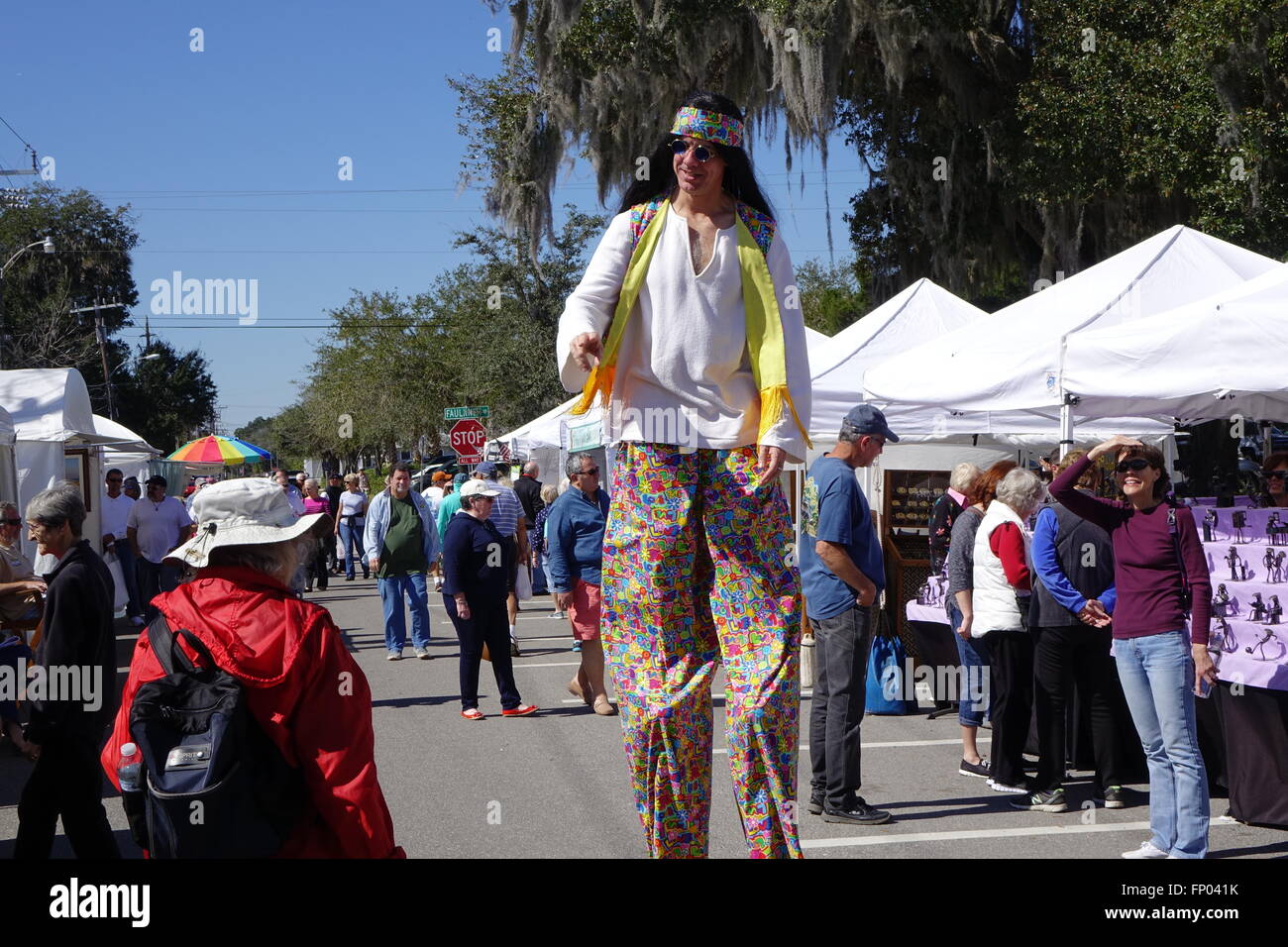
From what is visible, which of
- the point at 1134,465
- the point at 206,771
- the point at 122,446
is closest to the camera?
the point at 206,771

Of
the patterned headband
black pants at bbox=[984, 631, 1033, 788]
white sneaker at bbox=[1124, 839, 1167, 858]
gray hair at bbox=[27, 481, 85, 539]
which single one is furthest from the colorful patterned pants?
black pants at bbox=[984, 631, 1033, 788]

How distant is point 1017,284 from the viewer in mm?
25266

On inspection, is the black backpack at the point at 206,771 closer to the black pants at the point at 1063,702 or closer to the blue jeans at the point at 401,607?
the black pants at the point at 1063,702

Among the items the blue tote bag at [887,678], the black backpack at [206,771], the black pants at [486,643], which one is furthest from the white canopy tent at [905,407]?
the black backpack at [206,771]

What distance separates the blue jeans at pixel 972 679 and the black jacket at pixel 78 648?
14.9 ft

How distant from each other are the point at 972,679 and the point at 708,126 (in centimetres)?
474

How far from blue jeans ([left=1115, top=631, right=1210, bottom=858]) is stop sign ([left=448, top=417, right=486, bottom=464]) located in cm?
1927

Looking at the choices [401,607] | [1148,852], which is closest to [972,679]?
[1148,852]

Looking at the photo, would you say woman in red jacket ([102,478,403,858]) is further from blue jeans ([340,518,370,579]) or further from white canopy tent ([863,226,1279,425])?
blue jeans ([340,518,370,579])

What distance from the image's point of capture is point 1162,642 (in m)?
5.40

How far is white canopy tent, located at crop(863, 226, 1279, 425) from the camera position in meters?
7.09

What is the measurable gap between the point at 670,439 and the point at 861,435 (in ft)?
9.59

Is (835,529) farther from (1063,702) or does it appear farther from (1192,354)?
(1192,354)

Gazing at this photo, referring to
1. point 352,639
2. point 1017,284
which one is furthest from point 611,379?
point 1017,284
